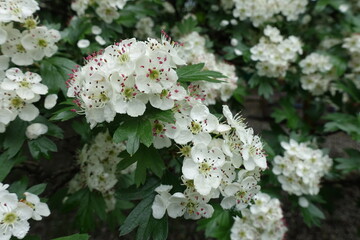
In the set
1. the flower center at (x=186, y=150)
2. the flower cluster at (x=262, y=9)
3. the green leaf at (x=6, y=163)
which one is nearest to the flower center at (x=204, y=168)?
Answer: the flower center at (x=186, y=150)

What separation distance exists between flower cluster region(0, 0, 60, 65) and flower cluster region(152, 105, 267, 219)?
97 cm

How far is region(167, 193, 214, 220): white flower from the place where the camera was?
4.33ft

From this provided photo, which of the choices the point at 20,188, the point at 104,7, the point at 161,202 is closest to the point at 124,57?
the point at 161,202

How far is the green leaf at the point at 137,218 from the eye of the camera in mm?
1433

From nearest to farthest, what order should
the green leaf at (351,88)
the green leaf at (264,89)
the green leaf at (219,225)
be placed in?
1. the green leaf at (219,225)
2. the green leaf at (264,89)
3. the green leaf at (351,88)

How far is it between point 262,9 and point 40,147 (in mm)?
2098

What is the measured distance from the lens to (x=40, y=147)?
5.87 ft

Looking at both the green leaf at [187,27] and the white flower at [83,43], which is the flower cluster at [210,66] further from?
the white flower at [83,43]

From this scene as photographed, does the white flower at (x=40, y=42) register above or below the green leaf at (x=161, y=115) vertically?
below

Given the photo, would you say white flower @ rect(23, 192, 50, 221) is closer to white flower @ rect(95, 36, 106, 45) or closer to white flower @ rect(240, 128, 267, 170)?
white flower @ rect(240, 128, 267, 170)

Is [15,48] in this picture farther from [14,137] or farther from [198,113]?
[198,113]

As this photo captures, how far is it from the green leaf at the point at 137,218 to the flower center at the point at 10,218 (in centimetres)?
45

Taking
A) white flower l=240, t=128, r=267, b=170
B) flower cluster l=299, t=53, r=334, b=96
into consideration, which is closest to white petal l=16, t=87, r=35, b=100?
white flower l=240, t=128, r=267, b=170

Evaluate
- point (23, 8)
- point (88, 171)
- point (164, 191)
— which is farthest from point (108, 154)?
point (23, 8)
